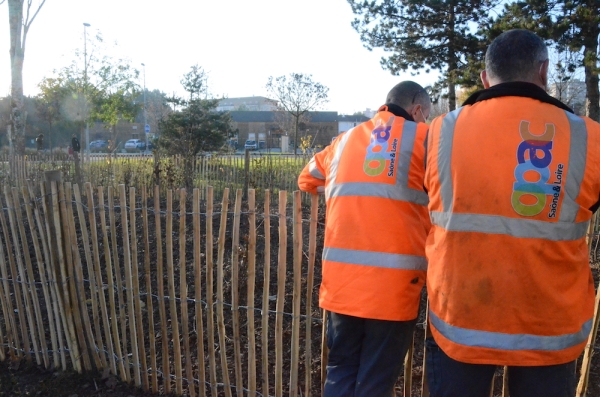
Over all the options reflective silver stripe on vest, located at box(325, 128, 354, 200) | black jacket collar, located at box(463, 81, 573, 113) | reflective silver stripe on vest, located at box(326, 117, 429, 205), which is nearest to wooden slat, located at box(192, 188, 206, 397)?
reflective silver stripe on vest, located at box(325, 128, 354, 200)

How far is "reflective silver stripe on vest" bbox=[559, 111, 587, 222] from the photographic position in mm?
1798

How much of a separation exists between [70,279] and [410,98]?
2996mm

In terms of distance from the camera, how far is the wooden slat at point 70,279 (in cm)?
388

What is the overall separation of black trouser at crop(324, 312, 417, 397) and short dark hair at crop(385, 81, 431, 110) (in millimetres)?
1066

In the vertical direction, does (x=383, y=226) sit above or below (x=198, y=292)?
above

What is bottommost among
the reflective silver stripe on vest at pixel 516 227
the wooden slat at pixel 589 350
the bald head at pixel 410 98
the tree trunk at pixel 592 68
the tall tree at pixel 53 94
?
the wooden slat at pixel 589 350

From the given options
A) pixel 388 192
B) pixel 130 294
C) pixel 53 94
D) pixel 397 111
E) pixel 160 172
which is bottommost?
pixel 130 294

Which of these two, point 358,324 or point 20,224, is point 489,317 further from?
point 20,224

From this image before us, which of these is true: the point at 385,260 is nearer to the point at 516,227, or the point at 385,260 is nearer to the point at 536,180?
the point at 516,227

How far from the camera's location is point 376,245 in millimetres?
2271

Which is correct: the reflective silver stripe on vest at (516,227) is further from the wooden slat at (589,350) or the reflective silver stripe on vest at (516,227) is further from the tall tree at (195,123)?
the tall tree at (195,123)

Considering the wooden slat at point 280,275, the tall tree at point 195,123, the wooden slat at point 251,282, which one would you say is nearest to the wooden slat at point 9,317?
the wooden slat at point 251,282

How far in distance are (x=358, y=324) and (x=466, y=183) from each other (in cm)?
94

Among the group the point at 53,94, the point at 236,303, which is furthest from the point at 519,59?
the point at 53,94
